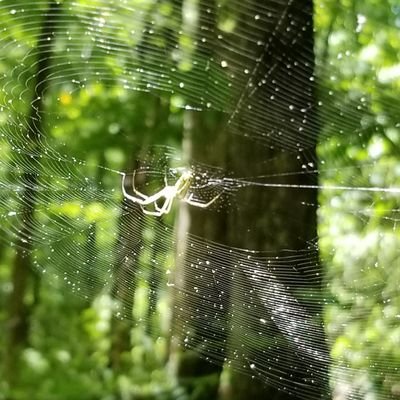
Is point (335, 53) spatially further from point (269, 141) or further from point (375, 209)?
point (375, 209)

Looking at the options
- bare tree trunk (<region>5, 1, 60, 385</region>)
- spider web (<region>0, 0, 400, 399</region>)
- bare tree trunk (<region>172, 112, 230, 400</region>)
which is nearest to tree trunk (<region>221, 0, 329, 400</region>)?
spider web (<region>0, 0, 400, 399</region>)

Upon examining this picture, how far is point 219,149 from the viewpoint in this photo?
5.98 feet

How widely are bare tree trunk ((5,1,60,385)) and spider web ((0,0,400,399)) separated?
10 mm

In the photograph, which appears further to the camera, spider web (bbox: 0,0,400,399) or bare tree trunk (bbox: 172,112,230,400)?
bare tree trunk (bbox: 172,112,230,400)

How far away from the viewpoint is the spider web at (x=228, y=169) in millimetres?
1342

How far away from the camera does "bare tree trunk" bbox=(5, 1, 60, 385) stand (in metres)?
1.30

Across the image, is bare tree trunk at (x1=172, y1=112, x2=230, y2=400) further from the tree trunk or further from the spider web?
the tree trunk

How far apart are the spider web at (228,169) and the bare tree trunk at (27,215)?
1 cm

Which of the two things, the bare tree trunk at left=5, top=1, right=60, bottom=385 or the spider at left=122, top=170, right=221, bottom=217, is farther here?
the spider at left=122, top=170, right=221, bottom=217

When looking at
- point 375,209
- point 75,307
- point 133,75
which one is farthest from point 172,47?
point 75,307

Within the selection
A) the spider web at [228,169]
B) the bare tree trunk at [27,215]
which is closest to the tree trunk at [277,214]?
the spider web at [228,169]

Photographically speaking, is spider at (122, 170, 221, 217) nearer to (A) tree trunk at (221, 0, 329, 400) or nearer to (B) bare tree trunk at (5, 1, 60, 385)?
(A) tree trunk at (221, 0, 329, 400)

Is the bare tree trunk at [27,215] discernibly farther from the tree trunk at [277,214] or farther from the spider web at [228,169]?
the tree trunk at [277,214]

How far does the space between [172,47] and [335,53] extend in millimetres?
436
